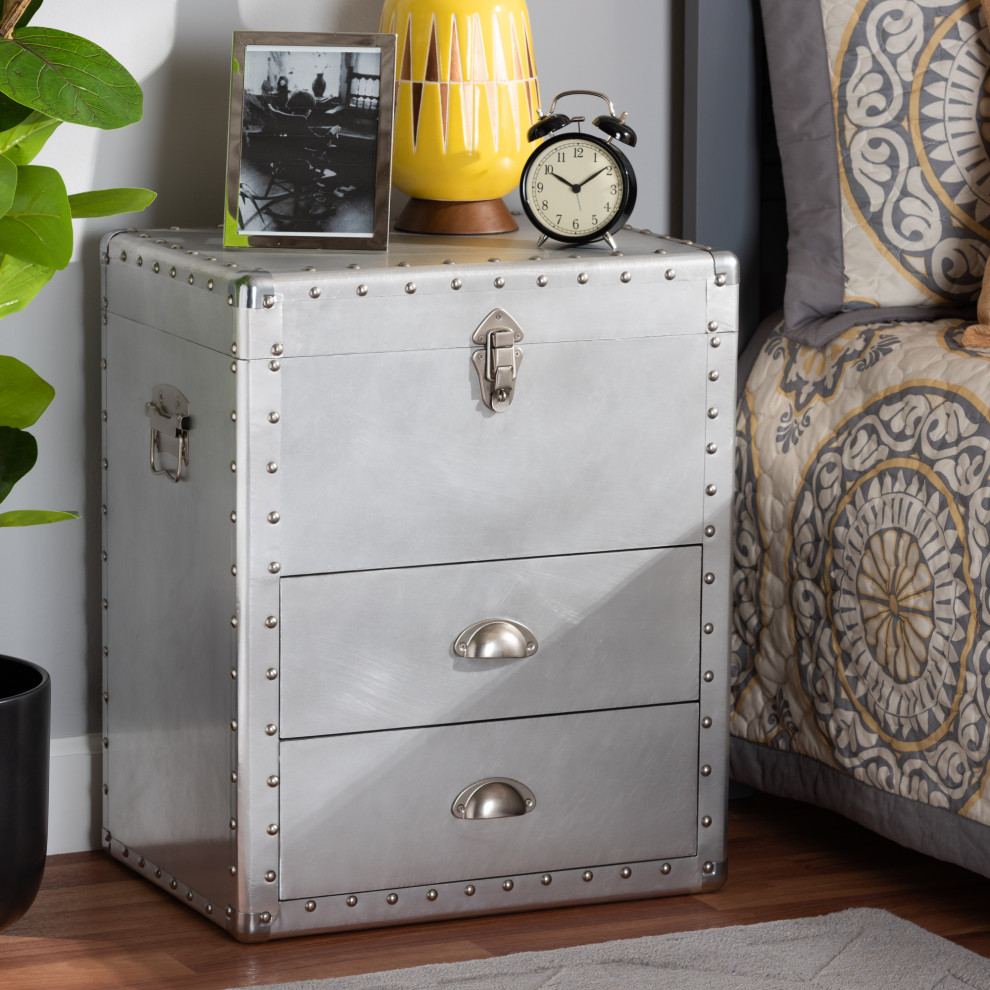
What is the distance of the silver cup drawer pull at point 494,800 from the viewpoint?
1.62 meters

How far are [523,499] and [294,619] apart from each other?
259 mm

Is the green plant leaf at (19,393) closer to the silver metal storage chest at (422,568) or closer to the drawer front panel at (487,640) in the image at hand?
the silver metal storage chest at (422,568)

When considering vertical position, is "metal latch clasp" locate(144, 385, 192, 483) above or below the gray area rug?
above

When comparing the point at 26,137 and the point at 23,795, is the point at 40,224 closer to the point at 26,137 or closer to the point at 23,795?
the point at 26,137

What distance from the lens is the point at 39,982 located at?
4.99 ft

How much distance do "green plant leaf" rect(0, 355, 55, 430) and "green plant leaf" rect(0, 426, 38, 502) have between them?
0.02 metres

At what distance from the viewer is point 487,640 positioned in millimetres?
1591

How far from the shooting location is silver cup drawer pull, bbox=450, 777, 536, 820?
1.62 meters

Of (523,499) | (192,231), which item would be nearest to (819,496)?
(523,499)

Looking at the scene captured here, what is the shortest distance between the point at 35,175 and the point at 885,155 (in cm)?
95

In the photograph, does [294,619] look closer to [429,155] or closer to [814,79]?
[429,155]

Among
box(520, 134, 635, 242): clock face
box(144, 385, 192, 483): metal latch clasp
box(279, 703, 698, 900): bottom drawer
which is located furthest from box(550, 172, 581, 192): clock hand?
box(279, 703, 698, 900): bottom drawer

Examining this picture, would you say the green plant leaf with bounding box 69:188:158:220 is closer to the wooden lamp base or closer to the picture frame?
the picture frame

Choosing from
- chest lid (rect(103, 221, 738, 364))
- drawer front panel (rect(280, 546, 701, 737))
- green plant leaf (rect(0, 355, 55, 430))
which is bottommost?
drawer front panel (rect(280, 546, 701, 737))
